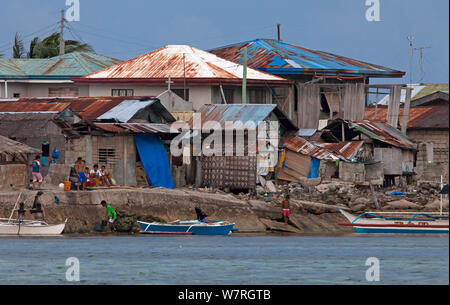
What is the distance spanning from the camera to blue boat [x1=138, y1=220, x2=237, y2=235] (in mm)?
33719

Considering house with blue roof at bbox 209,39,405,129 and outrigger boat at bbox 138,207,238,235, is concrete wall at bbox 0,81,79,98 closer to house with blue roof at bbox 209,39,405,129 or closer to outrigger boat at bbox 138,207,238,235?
house with blue roof at bbox 209,39,405,129

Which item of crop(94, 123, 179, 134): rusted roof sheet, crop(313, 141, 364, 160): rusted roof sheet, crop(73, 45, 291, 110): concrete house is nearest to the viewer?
crop(94, 123, 179, 134): rusted roof sheet

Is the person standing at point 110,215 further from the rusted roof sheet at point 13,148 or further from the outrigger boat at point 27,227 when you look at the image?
the rusted roof sheet at point 13,148

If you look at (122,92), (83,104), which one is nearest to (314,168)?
(83,104)

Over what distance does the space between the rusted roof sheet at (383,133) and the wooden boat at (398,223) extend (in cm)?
677

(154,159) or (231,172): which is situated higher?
(154,159)

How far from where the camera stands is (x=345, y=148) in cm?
4084

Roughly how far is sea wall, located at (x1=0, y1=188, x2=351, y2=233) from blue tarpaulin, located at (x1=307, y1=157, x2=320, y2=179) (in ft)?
11.7

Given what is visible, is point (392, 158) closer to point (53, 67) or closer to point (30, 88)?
point (53, 67)

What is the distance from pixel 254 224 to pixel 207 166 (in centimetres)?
383

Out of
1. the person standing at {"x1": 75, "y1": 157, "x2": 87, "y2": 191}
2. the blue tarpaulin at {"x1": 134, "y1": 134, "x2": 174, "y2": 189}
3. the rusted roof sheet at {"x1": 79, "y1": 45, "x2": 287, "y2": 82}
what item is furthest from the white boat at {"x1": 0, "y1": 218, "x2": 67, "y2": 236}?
the rusted roof sheet at {"x1": 79, "y1": 45, "x2": 287, "y2": 82}

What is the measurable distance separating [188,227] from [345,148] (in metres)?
9.17

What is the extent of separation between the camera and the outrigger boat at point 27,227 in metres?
32.6

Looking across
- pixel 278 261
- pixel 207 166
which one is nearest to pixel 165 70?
pixel 207 166
